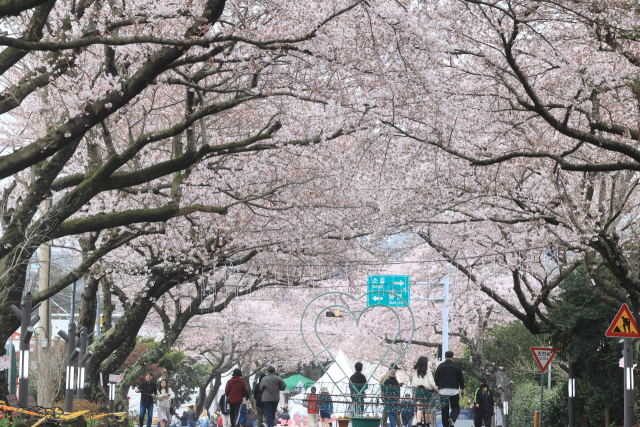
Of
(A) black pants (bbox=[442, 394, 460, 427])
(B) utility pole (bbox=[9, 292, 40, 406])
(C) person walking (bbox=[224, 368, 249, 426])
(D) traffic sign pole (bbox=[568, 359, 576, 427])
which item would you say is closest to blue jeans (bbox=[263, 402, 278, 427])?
(C) person walking (bbox=[224, 368, 249, 426])

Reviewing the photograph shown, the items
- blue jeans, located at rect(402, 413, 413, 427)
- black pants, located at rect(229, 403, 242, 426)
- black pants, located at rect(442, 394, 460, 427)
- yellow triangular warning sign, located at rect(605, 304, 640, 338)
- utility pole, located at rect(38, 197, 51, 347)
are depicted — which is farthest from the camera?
blue jeans, located at rect(402, 413, 413, 427)

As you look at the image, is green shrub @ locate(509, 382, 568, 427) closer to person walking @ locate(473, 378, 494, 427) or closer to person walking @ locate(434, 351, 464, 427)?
person walking @ locate(473, 378, 494, 427)

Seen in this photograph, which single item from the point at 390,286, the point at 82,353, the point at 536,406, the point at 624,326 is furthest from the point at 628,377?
the point at 536,406

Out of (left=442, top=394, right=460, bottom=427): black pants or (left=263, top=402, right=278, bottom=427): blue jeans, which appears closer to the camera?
(left=442, top=394, right=460, bottom=427): black pants

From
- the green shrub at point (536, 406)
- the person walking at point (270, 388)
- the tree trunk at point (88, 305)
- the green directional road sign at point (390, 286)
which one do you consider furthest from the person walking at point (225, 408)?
the green shrub at point (536, 406)

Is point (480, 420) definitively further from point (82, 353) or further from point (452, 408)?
point (82, 353)

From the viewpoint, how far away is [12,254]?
12.2m

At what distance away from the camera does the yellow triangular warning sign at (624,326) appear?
37.5ft

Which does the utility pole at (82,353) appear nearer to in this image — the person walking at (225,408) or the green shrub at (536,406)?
the person walking at (225,408)

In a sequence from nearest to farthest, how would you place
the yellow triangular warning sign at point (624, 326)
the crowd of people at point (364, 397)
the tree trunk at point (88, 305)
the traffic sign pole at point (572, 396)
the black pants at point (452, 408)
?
the crowd of people at point (364, 397) < the yellow triangular warning sign at point (624, 326) < the black pants at point (452, 408) < the traffic sign pole at point (572, 396) < the tree trunk at point (88, 305)

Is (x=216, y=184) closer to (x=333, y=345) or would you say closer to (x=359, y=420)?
(x=359, y=420)

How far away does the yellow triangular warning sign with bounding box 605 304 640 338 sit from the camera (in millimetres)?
11422

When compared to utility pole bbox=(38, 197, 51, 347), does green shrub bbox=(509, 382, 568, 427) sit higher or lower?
lower

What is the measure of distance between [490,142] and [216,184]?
6.59m
